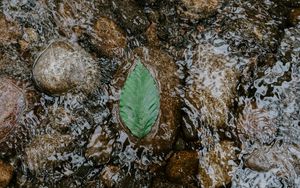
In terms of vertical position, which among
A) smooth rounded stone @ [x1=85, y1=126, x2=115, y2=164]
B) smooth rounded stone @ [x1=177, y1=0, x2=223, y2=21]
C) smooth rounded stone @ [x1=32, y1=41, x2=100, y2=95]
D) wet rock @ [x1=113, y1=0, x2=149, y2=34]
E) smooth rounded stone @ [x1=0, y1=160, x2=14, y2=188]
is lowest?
smooth rounded stone @ [x1=0, y1=160, x2=14, y2=188]

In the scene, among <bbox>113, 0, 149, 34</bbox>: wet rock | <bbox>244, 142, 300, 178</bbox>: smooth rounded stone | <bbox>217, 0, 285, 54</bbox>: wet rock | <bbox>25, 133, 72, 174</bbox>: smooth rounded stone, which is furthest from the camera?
<bbox>113, 0, 149, 34</bbox>: wet rock

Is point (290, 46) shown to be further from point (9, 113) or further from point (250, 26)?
point (9, 113)

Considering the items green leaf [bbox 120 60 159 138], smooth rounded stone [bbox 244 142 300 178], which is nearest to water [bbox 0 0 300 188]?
smooth rounded stone [bbox 244 142 300 178]

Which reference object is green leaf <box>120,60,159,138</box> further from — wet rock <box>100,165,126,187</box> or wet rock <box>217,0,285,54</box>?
wet rock <box>217,0,285,54</box>

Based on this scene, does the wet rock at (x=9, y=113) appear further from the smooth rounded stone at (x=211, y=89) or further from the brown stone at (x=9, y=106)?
the smooth rounded stone at (x=211, y=89)

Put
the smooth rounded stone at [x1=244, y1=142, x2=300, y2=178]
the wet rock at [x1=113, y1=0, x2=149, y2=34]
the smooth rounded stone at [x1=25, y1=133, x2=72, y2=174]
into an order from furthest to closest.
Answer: the wet rock at [x1=113, y1=0, x2=149, y2=34], the smooth rounded stone at [x1=25, y1=133, x2=72, y2=174], the smooth rounded stone at [x1=244, y1=142, x2=300, y2=178]

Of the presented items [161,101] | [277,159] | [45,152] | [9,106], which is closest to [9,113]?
[9,106]

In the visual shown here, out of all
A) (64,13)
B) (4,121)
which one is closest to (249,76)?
(64,13)

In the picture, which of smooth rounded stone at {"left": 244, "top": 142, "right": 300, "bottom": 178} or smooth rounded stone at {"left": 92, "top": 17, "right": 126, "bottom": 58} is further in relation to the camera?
smooth rounded stone at {"left": 92, "top": 17, "right": 126, "bottom": 58}
